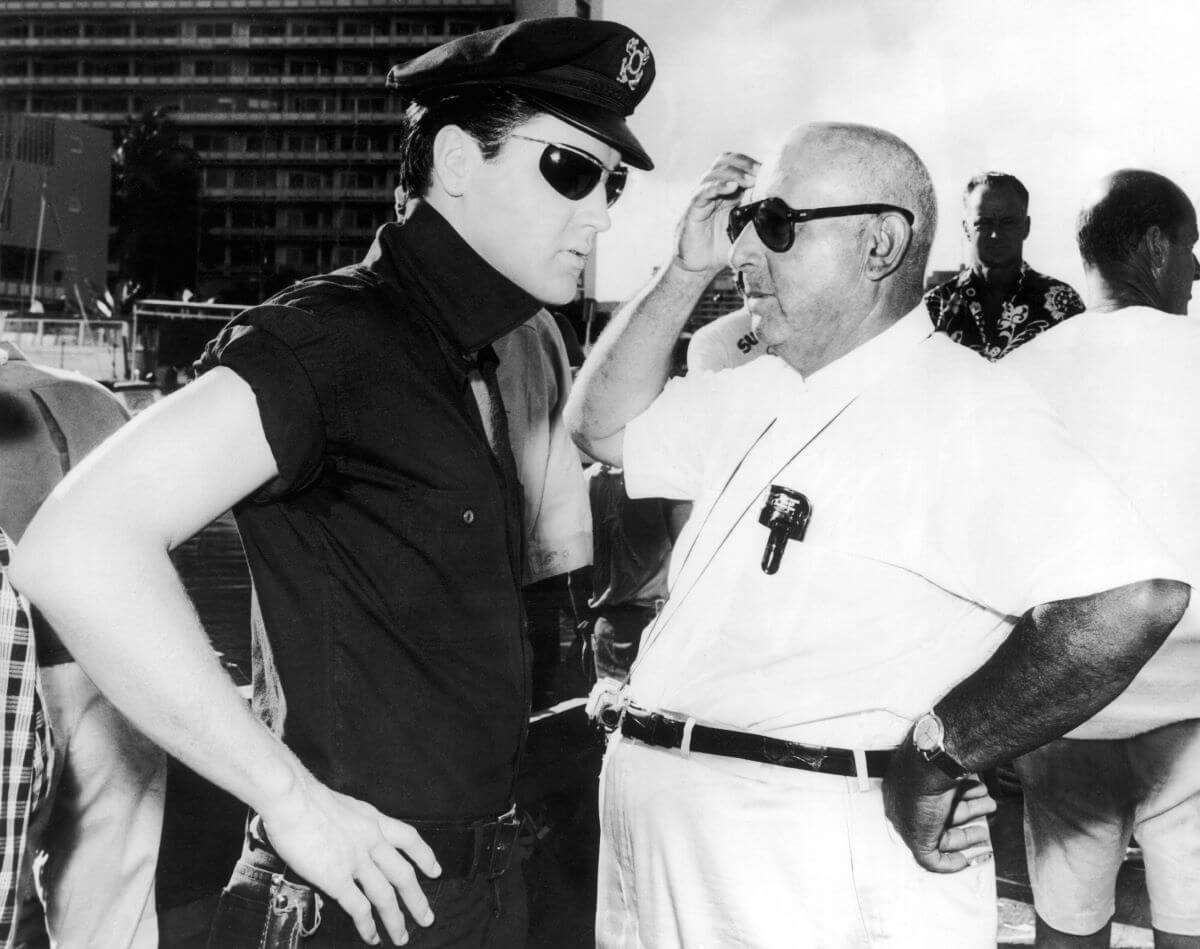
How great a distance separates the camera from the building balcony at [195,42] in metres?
8.23

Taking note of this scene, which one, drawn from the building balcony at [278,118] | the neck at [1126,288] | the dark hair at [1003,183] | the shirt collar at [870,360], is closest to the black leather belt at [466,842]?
the shirt collar at [870,360]

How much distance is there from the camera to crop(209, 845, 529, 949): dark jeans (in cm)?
117

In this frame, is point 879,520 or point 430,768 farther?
point 879,520

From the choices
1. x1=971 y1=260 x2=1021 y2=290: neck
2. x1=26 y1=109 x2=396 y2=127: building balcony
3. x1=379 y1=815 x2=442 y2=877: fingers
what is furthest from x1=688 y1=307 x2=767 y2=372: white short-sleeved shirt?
x1=26 y1=109 x2=396 y2=127: building balcony

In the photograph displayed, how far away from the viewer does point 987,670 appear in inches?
61.5

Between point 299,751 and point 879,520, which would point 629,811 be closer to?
point 879,520

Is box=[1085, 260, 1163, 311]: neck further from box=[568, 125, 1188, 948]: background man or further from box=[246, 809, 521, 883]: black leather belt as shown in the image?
box=[246, 809, 521, 883]: black leather belt

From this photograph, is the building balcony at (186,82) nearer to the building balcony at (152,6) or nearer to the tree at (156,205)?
the building balcony at (152,6)

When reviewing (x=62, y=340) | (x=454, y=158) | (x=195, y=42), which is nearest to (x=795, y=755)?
(x=454, y=158)

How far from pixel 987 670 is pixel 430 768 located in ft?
2.75

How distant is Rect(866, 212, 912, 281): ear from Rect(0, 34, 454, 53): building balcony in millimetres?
2877

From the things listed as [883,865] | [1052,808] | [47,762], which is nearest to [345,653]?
[47,762]

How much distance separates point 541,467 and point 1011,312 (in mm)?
2588

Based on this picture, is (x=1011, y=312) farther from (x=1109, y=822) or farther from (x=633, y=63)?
(x=633, y=63)
